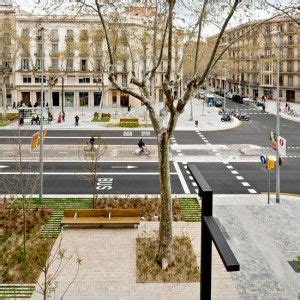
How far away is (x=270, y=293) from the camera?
13.1 m

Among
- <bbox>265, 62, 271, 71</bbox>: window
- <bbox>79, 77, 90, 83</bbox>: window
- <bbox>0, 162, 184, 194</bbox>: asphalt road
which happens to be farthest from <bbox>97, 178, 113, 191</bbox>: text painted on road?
<bbox>265, 62, 271, 71</bbox>: window

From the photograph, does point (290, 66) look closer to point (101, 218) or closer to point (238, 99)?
point (238, 99)

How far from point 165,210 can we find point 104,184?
11.1 metres

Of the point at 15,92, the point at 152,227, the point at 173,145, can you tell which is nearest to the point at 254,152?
the point at 173,145

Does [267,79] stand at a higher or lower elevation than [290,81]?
higher

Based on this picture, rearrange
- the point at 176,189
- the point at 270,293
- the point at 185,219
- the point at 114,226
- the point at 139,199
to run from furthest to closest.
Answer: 1. the point at 176,189
2. the point at 139,199
3. the point at 185,219
4. the point at 114,226
5. the point at 270,293

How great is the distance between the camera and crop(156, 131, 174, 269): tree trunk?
1490 centimetres

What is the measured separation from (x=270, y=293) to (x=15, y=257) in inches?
312

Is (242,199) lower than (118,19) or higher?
lower

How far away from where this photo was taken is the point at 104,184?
25844 millimetres

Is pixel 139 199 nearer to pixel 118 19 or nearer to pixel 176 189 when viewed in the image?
pixel 176 189

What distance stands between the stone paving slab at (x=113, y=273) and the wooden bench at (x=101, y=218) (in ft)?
0.88

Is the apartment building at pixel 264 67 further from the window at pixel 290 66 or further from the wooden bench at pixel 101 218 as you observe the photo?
the wooden bench at pixel 101 218

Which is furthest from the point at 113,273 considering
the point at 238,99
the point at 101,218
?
the point at 238,99
